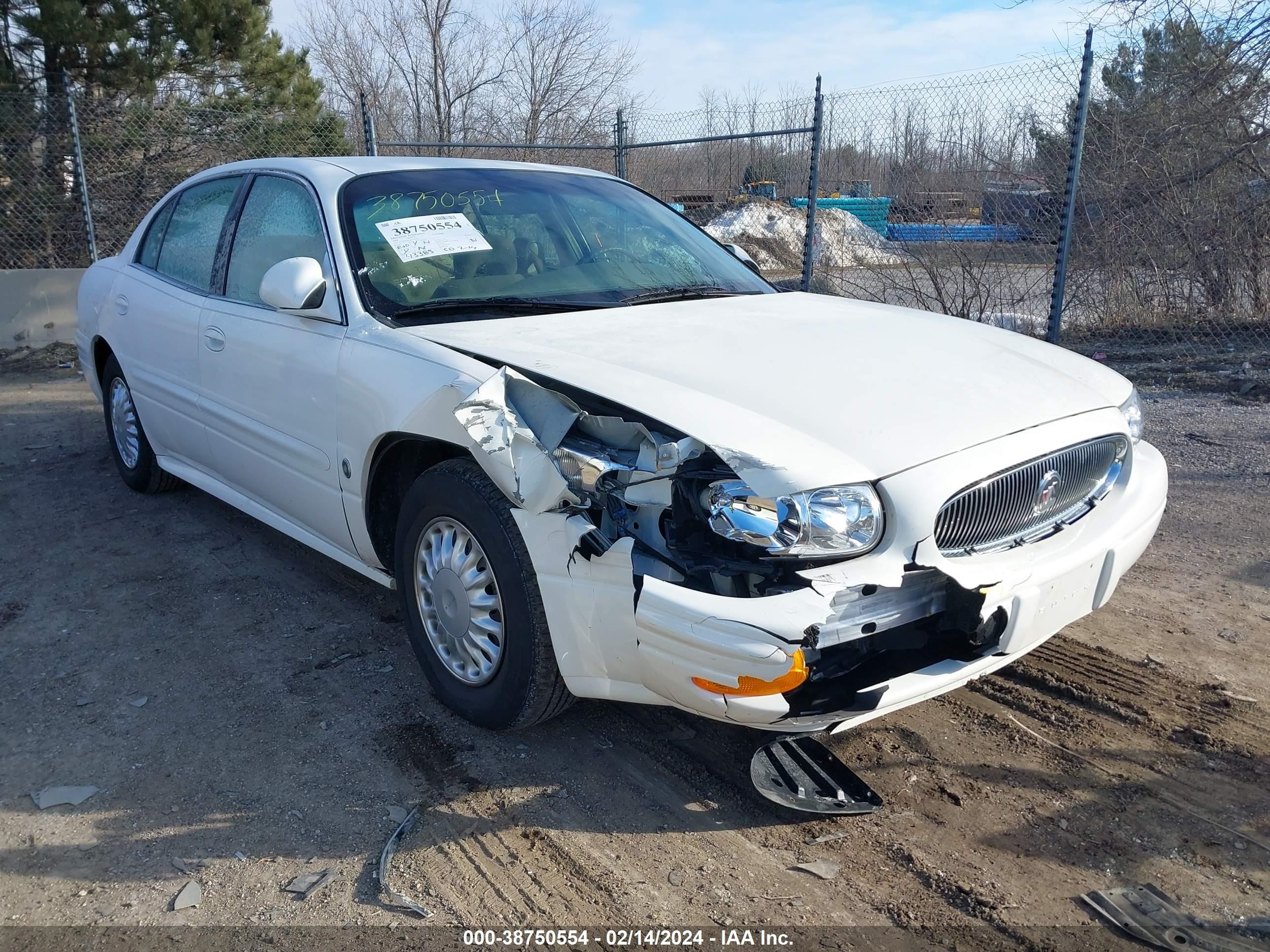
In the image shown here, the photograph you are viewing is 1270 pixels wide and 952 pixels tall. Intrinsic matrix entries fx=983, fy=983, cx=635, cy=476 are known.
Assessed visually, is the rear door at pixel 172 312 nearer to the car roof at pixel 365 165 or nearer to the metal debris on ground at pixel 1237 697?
the car roof at pixel 365 165

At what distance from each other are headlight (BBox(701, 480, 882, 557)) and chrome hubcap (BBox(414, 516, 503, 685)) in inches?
31.9

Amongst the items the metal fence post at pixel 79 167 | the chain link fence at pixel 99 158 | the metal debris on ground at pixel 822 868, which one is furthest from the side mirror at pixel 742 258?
the chain link fence at pixel 99 158

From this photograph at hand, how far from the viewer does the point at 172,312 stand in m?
4.57

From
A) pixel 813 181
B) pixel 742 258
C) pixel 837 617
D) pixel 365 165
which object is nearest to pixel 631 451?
pixel 837 617

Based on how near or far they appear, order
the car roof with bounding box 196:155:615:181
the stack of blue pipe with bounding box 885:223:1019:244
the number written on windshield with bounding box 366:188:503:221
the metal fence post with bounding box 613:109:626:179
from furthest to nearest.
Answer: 1. the metal fence post with bounding box 613:109:626:179
2. the stack of blue pipe with bounding box 885:223:1019:244
3. the car roof with bounding box 196:155:615:181
4. the number written on windshield with bounding box 366:188:503:221

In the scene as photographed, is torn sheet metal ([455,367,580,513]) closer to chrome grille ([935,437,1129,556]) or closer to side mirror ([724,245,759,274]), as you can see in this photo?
chrome grille ([935,437,1129,556])

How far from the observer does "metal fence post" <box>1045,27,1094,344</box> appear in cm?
745

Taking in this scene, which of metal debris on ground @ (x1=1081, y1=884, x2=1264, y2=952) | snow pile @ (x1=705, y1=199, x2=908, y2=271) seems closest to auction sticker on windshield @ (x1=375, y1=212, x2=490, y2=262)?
metal debris on ground @ (x1=1081, y1=884, x2=1264, y2=952)

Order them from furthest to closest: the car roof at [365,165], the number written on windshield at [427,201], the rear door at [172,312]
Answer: the rear door at [172,312], the car roof at [365,165], the number written on windshield at [427,201]

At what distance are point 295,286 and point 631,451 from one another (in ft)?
4.95

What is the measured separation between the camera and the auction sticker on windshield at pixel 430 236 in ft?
11.8

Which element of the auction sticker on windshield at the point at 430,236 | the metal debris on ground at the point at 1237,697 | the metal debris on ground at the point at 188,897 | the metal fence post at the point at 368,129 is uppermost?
the metal fence post at the point at 368,129

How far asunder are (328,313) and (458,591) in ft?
3.81

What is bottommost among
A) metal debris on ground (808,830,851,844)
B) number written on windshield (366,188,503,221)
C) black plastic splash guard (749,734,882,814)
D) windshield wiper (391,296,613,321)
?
metal debris on ground (808,830,851,844)
